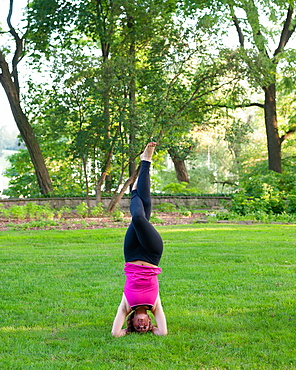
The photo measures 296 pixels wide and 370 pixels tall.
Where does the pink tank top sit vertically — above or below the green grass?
above

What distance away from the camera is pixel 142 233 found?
167 inches

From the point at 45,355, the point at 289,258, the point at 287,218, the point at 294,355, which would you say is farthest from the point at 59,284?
the point at 287,218

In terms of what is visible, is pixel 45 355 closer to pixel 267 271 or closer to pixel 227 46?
pixel 267 271

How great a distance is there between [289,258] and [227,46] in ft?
30.7

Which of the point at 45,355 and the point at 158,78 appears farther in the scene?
the point at 158,78

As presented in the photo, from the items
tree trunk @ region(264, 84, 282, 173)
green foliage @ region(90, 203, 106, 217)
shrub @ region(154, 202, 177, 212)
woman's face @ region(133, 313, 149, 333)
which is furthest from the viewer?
tree trunk @ region(264, 84, 282, 173)

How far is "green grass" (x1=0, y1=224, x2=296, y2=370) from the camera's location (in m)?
3.75

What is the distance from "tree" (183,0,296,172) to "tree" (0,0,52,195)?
275 inches

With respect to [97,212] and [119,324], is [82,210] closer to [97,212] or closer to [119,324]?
[97,212]

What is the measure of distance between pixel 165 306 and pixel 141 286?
0.99 m

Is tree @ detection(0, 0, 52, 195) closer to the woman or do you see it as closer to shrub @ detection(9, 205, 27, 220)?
shrub @ detection(9, 205, 27, 220)

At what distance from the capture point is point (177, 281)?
6.33 meters

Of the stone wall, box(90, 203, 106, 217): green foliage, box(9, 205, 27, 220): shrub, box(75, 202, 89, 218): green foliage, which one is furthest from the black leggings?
the stone wall

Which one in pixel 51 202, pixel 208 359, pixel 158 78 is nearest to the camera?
pixel 208 359
